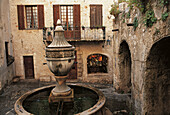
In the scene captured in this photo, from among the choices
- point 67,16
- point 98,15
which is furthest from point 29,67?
point 98,15

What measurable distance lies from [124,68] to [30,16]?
8.26 metres

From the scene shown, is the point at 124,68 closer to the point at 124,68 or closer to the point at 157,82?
the point at 124,68

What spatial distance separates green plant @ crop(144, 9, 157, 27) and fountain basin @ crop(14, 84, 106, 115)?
2588 mm

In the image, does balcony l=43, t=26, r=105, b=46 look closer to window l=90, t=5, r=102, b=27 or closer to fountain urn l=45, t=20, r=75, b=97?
window l=90, t=5, r=102, b=27

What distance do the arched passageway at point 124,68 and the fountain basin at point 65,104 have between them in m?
2.70

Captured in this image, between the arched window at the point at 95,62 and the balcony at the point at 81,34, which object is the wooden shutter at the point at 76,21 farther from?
the arched window at the point at 95,62

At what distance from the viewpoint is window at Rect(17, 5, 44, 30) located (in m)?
10.8

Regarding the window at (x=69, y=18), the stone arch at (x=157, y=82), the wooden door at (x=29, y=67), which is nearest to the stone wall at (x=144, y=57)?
the stone arch at (x=157, y=82)

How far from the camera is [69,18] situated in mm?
11102

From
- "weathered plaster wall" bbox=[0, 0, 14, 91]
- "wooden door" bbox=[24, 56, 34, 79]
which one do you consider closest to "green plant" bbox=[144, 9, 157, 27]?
"weathered plaster wall" bbox=[0, 0, 14, 91]

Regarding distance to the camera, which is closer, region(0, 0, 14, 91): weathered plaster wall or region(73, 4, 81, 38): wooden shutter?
region(0, 0, 14, 91): weathered plaster wall

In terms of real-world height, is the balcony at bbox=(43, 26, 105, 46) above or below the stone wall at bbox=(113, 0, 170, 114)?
above

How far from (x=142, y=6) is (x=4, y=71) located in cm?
901

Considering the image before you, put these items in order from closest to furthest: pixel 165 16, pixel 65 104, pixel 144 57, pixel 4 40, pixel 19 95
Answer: pixel 165 16, pixel 65 104, pixel 144 57, pixel 19 95, pixel 4 40
